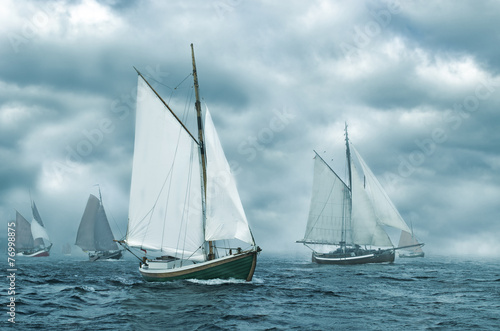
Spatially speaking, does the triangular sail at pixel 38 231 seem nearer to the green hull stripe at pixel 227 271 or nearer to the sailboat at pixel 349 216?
the sailboat at pixel 349 216

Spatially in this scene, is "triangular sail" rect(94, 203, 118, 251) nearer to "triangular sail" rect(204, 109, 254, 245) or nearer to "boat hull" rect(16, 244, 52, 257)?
"boat hull" rect(16, 244, 52, 257)

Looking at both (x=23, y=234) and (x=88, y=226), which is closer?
(x=88, y=226)

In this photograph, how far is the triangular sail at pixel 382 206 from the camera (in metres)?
70.4

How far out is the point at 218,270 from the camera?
32594 millimetres

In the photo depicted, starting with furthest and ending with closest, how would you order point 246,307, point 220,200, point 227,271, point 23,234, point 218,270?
point 23,234 < point 220,200 < point 227,271 < point 218,270 < point 246,307

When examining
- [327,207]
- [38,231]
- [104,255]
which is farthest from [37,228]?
[327,207]

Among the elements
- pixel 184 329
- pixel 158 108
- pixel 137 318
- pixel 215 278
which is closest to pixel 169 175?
pixel 158 108

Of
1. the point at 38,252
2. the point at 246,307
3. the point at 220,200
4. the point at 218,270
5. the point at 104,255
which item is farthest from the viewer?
the point at 38,252

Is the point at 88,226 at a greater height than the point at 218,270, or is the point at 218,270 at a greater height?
the point at 88,226

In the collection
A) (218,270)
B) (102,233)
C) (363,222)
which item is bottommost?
(218,270)

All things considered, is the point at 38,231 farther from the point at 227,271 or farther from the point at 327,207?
the point at 227,271

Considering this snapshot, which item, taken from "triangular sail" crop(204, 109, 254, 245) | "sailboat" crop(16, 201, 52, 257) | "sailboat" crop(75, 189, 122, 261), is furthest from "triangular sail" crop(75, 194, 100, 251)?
"triangular sail" crop(204, 109, 254, 245)

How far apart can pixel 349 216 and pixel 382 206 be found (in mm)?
6582

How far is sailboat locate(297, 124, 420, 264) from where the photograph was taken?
7238cm
